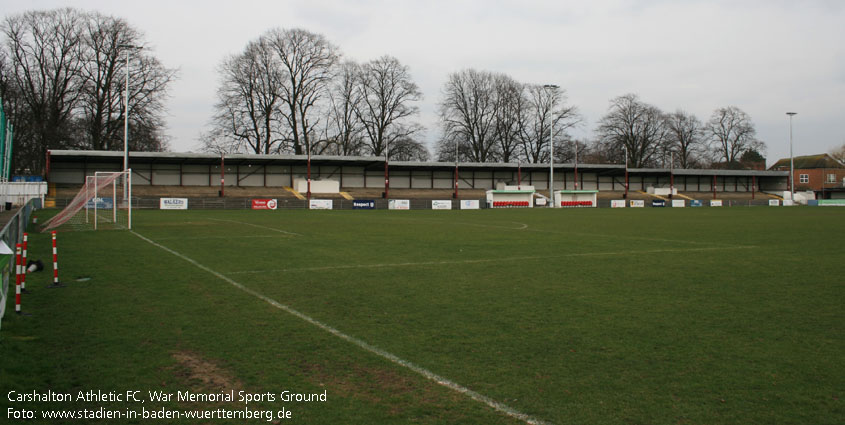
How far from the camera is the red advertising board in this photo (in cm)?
4753

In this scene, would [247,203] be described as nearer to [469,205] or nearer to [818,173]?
[469,205]

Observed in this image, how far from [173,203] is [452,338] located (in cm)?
4473

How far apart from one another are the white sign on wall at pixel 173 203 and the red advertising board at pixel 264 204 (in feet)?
18.2

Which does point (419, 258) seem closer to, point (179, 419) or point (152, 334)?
point (152, 334)

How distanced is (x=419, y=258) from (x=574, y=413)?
9.80 m

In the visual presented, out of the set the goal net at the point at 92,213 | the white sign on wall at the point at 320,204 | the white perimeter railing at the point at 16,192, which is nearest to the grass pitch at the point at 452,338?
the white perimeter railing at the point at 16,192

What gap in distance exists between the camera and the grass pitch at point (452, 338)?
4469 mm

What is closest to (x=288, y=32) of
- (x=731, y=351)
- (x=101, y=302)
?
(x=101, y=302)

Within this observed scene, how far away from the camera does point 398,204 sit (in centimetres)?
5197

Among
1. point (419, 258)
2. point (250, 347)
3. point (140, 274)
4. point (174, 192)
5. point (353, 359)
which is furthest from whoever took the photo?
point (174, 192)

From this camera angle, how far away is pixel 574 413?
4.23 metres

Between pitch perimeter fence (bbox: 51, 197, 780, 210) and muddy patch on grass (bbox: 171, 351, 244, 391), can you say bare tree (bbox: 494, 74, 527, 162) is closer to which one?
pitch perimeter fence (bbox: 51, 197, 780, 210)

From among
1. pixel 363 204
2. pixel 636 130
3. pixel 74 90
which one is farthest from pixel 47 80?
pixel 636 130

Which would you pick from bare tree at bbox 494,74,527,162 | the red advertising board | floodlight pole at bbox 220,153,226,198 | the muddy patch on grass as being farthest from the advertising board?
the muddy patch on grass
